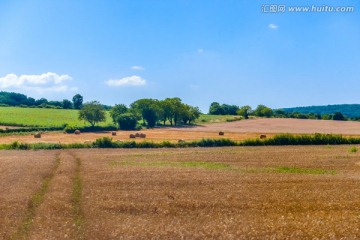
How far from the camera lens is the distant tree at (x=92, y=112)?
103500 mm

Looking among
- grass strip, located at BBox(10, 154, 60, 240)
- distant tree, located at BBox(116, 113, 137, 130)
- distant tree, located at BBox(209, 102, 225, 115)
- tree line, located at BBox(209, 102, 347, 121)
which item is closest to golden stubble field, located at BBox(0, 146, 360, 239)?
grass strip, located at BBox(10, 154, 60, 240)

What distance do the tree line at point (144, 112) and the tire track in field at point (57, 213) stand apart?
72.9 meters

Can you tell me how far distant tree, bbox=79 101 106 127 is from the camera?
103500 millimetres

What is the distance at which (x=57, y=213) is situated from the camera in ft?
67.6

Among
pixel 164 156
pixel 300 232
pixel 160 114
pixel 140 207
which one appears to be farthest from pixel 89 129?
pixel 300 232

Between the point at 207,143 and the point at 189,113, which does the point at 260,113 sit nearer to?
the point at 189,113

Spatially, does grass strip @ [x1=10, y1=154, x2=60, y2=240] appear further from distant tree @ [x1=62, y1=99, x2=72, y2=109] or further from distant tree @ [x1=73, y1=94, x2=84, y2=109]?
distant tree @ [x1=73, y1=94, x2=84, y2=109]

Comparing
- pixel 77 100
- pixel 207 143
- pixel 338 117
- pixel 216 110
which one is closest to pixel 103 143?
pixel 207 143

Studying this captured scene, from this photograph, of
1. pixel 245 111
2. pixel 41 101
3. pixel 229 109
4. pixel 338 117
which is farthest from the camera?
pixel 229 109

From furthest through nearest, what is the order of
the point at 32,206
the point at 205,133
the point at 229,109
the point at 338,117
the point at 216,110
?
the point at 229,109 < the point at 216,110 < the point at 338,117 < the point at 205,133 < the point at 32,206

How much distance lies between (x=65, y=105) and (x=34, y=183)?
159730 millimetres

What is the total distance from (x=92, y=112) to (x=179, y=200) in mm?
82881

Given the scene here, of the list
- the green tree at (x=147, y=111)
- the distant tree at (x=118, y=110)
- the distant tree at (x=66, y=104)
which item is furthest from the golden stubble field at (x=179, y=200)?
the distant tree at (x=66, y=104)

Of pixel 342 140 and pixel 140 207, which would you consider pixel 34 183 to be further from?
pixel 342 140
